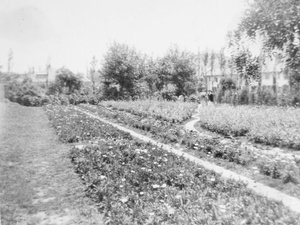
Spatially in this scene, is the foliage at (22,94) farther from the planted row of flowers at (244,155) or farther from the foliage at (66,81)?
the planted row of flowers at (244,155)

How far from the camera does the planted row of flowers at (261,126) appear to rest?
7666 mm

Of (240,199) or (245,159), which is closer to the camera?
(240,199)

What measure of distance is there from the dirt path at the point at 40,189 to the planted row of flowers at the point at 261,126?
6223 millimetres

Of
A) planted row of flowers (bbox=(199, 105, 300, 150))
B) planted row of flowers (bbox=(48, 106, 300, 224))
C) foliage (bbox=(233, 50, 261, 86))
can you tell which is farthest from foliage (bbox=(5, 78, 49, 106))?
foliage (bbox=(233, 50, 261, 86))

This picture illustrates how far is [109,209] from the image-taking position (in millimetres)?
3699

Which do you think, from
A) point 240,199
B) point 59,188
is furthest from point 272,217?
point 59,188

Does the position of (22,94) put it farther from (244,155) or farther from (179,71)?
(244,155)

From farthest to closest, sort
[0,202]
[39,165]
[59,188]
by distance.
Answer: [39,165] → [59,188] → [0,202]

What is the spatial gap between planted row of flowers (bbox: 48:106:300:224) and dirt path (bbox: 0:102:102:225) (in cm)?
26

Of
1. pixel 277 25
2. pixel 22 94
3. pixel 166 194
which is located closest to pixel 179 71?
pixel 22 94

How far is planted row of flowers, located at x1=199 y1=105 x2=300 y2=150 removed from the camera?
7.67 m

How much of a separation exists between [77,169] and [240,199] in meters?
3.65

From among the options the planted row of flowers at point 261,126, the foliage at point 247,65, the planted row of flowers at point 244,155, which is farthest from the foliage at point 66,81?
the foliage at point 247,65

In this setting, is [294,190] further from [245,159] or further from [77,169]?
[77,169]
